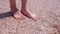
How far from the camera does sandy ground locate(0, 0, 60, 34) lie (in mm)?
1387

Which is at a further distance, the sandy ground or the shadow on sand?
the shadow on sand

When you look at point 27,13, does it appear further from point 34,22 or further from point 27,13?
point 34,22

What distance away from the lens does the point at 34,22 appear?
1.48m

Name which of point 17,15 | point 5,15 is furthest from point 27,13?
point 5,15

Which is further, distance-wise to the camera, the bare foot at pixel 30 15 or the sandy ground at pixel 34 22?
the bare foot at pixel 30 15

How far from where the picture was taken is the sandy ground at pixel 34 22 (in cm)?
139

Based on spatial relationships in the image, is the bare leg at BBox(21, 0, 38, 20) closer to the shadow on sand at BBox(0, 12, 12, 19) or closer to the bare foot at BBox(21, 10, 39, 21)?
the bare foot at BBox(21, 10, 39, 21)

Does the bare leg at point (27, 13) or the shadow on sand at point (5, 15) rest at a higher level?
the bare leg at point (27, 13)

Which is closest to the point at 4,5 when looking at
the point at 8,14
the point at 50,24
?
the point at 8,14

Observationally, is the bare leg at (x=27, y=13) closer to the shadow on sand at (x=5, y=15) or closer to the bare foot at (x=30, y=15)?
the bare foot at (x=30, y=15)

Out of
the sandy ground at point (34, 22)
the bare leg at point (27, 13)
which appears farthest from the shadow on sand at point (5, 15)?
the bare leg at point (27, 13)

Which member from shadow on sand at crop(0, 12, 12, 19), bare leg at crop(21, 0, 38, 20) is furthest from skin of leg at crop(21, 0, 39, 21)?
shadow on sand at crop(0, 12, 12, 19)

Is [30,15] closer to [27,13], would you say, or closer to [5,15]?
[27,13]

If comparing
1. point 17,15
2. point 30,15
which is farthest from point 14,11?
point 30,15
